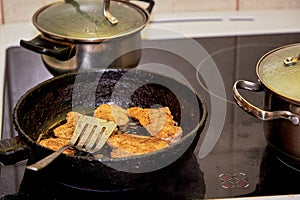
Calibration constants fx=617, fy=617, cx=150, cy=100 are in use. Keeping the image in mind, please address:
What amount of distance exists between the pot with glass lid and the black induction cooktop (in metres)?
0.09

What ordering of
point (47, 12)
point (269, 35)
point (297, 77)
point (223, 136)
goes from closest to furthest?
point (297, 77) → point (223, 136) → point (47, 12) → point (269, 35)

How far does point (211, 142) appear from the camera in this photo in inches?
38.0

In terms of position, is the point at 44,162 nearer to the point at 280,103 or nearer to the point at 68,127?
A: the point at 68,127

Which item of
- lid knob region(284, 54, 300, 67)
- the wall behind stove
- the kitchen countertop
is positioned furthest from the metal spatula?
the wall behind stove

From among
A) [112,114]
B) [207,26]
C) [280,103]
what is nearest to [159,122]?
[112,114]

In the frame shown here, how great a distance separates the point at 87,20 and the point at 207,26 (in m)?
0.34

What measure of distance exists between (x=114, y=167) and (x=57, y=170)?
3.2 inches

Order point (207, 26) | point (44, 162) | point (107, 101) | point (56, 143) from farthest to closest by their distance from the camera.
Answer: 1. point (207, 26)
2. point (107, 101)
3. point (56, 143)
4. point (44, 162)

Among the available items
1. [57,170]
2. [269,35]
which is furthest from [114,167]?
[269,35]

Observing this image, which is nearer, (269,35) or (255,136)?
(255,136)

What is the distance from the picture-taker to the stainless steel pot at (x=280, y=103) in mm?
833

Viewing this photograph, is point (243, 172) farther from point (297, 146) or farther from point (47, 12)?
point (47, 12)

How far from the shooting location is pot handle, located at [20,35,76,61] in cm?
105

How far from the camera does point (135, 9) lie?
118 centimetres
